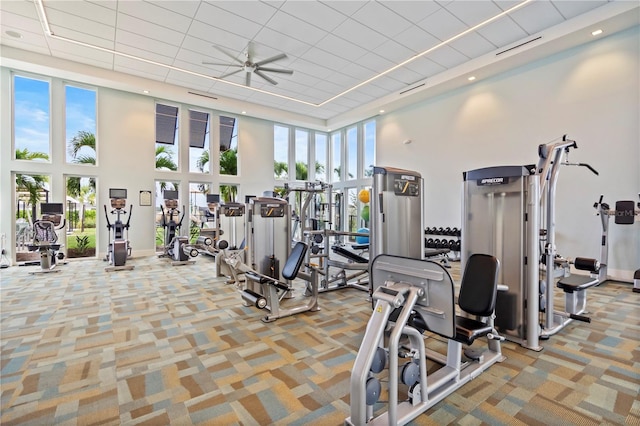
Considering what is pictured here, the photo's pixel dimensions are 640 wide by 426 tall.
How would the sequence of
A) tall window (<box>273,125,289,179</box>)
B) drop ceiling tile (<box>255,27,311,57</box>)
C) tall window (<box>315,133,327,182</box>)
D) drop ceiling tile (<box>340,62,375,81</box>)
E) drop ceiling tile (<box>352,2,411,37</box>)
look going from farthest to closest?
tall window (<box>315,133,327,182</box>) → tall window (<box>273,125,289,179</box>) → drop ceiling tile (<box>340,62,375,81</box>) → drop ceiling tile (<box>255,27,311,57</box>) → drop ceiling tile (<box>352,2,411,37</box>)

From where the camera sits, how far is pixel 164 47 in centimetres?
623

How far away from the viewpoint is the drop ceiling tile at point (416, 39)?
564 centimetres

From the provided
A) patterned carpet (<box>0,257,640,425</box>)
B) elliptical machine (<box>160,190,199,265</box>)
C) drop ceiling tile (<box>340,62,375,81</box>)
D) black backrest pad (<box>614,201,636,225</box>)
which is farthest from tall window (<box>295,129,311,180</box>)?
black backrest pad (<box>614,201,636,225</box>)

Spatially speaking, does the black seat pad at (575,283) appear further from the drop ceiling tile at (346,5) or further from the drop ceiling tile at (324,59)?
the drop ceiling tile at (324,59)

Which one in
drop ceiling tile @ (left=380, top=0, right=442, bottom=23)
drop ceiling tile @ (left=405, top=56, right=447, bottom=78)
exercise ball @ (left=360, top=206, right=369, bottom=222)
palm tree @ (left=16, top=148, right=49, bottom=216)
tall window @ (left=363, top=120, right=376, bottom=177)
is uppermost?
drop ceiling tile @ (left=405, top=56, right=447, bottom=78)

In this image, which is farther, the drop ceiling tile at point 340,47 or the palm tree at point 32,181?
the palm tree at point 32,181

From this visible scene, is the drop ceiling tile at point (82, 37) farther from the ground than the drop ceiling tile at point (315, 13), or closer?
farther from the ground

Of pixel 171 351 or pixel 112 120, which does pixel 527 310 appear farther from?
→ pixel 112 120

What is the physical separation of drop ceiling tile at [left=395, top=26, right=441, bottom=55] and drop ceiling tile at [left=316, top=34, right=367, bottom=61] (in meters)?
0.83

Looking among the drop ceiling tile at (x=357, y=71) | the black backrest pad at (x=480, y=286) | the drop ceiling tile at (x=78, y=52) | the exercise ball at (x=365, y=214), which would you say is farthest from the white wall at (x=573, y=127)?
the drop ceiling tile at (x=78, y=52)

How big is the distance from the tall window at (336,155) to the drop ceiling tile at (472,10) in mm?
7071

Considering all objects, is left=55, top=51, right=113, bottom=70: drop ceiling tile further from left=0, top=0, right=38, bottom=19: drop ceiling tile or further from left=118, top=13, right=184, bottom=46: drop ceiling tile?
left=118, top=13, right=184, bottom=46: drop ceiling tile

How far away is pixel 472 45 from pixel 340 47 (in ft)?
8.72

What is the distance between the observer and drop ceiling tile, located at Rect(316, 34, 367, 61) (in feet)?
19.5
